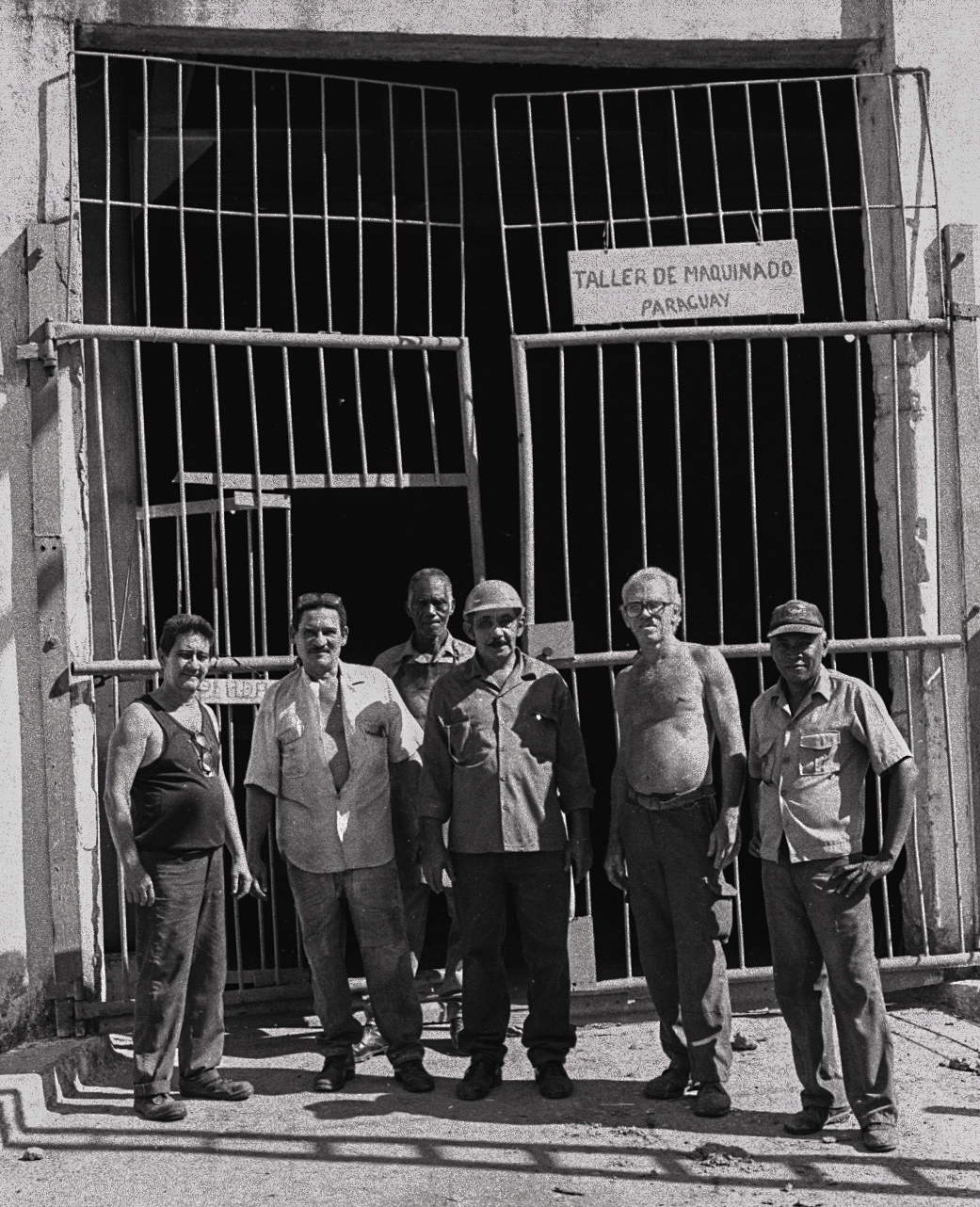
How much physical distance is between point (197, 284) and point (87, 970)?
413cm

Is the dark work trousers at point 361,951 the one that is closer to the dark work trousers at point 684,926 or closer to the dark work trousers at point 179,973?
the dark work trousers at point 179,973

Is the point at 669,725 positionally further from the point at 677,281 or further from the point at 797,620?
the point at 677,281

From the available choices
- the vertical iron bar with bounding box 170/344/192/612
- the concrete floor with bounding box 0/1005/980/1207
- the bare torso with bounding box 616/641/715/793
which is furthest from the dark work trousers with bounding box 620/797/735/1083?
the vertical iron bar with bounding box 170/344/192/612

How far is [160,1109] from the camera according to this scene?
570 centimetres

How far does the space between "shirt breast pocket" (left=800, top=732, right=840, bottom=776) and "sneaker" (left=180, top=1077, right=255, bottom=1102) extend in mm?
2361

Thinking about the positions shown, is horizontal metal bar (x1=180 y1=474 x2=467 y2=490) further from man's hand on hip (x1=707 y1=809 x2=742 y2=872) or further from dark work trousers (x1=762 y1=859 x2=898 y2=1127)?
dark work trousers (x1=762 y1=859 x2=898 y2=1127)

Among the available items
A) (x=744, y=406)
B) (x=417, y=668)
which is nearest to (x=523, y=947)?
(x=417, y=668)

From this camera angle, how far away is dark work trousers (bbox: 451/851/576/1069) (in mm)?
6023

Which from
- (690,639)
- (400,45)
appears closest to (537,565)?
(690,639)

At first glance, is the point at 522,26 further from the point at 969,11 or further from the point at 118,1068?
the point at 118,1068

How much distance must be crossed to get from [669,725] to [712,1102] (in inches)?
52.8

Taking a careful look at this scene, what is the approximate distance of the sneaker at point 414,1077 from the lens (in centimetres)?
599

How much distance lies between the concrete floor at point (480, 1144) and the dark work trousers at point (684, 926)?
23cm

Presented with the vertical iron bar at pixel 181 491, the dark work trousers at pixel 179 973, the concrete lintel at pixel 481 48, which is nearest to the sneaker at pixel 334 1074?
the dark work trousers at pixel 179 973
